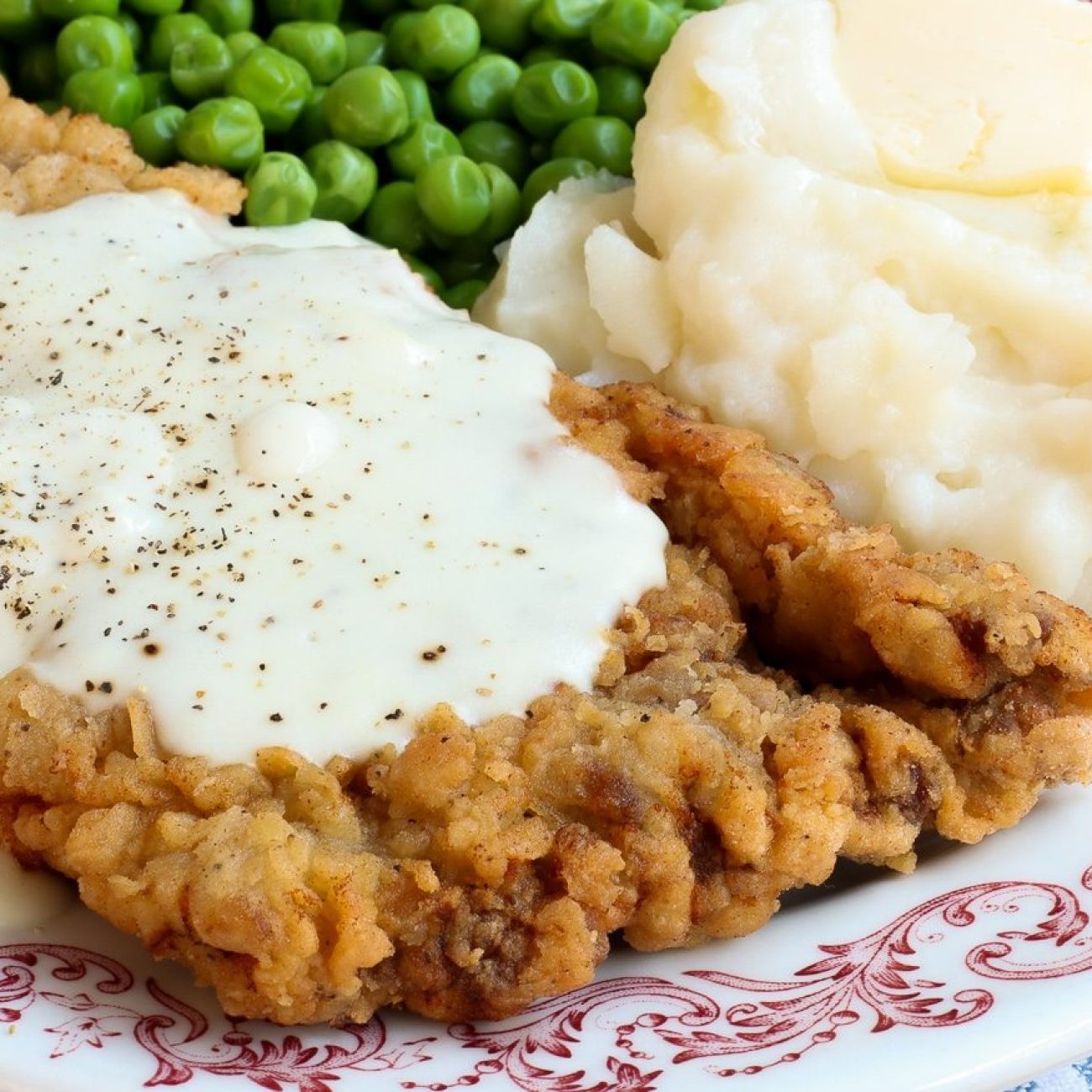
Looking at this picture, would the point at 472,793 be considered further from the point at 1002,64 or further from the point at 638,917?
the point at 1002,64

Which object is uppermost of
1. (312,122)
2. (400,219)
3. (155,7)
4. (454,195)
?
(155,7)

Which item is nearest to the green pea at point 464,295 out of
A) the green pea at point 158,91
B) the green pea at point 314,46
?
the green pea at point 314,46

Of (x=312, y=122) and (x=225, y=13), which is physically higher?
(x=225, y=13)

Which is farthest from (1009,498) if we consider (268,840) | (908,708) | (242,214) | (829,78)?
(242,214)

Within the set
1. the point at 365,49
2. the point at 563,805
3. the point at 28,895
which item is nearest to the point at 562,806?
the point at 563,805

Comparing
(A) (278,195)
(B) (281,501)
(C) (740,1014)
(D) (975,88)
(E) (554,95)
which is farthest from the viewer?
(E) (554,95)

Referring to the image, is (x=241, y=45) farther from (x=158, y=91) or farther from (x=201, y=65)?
(x=158, y=91)
